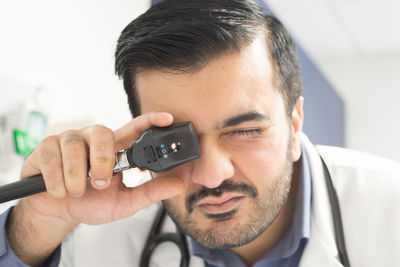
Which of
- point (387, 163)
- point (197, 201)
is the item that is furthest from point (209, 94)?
point (387, 163)

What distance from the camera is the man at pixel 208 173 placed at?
0.92 metres

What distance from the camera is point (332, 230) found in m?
1.06

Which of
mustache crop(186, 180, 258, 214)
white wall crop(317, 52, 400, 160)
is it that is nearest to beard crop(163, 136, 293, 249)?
mustache crop(186, 180, 258, 214)

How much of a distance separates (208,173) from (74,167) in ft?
0.84

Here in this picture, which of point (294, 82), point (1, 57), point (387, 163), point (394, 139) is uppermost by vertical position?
point (1, 57)

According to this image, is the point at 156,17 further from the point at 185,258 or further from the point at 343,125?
the point at 343,125

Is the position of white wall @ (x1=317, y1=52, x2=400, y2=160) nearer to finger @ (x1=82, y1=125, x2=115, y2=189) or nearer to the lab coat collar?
the lab coat collar

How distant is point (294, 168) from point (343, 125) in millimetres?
3875

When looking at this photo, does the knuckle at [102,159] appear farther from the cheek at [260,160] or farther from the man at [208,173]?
the cheek at [260,160]

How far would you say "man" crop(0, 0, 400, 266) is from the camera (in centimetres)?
92

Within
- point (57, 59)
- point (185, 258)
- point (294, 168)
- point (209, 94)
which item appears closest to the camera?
point (209, 94)

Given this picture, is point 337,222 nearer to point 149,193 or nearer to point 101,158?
point 149,193

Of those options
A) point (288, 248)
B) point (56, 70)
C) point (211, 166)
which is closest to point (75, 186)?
point (211, 166)

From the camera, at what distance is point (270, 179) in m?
1.00
